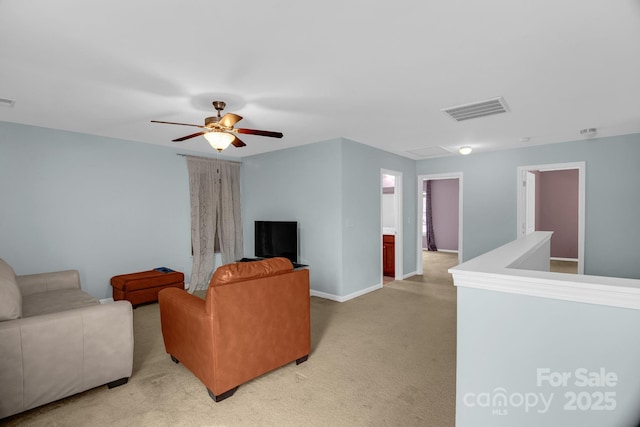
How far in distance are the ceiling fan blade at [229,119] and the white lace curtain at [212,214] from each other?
280cm

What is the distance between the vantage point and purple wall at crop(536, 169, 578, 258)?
26.1ft

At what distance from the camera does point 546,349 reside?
1384 millimetres

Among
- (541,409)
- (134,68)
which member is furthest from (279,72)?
(541,409)

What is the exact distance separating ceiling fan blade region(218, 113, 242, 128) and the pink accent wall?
8220 millimetres

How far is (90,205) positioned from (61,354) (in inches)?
113

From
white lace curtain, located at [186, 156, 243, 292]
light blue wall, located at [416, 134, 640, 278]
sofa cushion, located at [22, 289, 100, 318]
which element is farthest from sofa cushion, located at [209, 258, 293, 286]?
light blue wall, located at [416, 134, 640, 278]

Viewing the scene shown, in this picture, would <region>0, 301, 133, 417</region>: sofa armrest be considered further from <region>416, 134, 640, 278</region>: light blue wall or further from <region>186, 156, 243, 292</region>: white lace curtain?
<region>416, 134, 640, 278</region>: light blue wall

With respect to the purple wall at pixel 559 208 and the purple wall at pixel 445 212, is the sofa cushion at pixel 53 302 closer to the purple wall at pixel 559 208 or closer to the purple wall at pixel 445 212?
the purple wall at pixel 445 212

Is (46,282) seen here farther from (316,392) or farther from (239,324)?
(316,392)

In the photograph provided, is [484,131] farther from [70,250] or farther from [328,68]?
[70,250]

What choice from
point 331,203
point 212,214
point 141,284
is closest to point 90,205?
point 141,284

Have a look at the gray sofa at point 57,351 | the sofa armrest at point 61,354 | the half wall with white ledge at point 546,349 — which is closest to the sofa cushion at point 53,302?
the gray sofa at point 57,351

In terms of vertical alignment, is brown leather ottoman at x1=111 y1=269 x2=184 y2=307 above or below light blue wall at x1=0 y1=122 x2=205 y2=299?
below

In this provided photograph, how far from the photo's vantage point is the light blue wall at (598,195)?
469cm
